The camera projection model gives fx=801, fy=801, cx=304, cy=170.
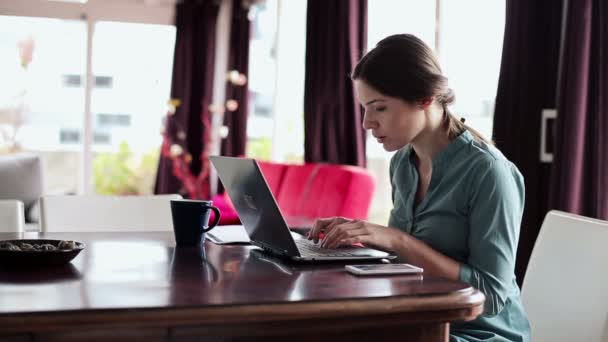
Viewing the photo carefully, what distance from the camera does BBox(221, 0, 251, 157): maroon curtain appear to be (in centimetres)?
761

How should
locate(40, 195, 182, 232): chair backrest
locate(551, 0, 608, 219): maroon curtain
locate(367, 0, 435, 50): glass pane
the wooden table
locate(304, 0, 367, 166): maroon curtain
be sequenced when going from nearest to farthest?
the wooden table, locate(40, 195, 182, 232): chair backrest, locate(551, 0, 608, 219): maroon curtain, locate(367, 0, 435, 50): glass pane, locate(304, 0, 367, 166): maroon curtain

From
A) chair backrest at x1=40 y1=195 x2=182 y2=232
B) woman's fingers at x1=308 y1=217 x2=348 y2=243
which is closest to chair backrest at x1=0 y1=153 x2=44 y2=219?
chair backrest at x1=40 y1=195 x2=182 y2=232

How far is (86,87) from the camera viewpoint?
7.81 m

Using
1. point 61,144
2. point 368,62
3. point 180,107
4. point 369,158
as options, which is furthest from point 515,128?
point 61,144

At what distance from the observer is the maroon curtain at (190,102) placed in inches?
307

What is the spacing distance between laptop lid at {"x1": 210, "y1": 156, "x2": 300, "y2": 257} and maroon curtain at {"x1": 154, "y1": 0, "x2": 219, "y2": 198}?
6.00 meters

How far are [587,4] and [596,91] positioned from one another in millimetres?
329

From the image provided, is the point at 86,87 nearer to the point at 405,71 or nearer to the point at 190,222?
the point at 190,222

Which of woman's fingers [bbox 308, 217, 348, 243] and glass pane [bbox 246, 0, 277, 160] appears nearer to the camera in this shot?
woman's fingers [bbox 308, 217, 348, 243]

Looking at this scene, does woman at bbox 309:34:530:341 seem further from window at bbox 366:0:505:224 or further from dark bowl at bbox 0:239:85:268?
window at bbox 366:0:505:224

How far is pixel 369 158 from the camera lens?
5.51 metres

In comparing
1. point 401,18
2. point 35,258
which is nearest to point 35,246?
point 35,258

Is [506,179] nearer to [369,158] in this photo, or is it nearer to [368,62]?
[368,62]

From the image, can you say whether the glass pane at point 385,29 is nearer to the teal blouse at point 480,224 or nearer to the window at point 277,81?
the window at point 277,81
